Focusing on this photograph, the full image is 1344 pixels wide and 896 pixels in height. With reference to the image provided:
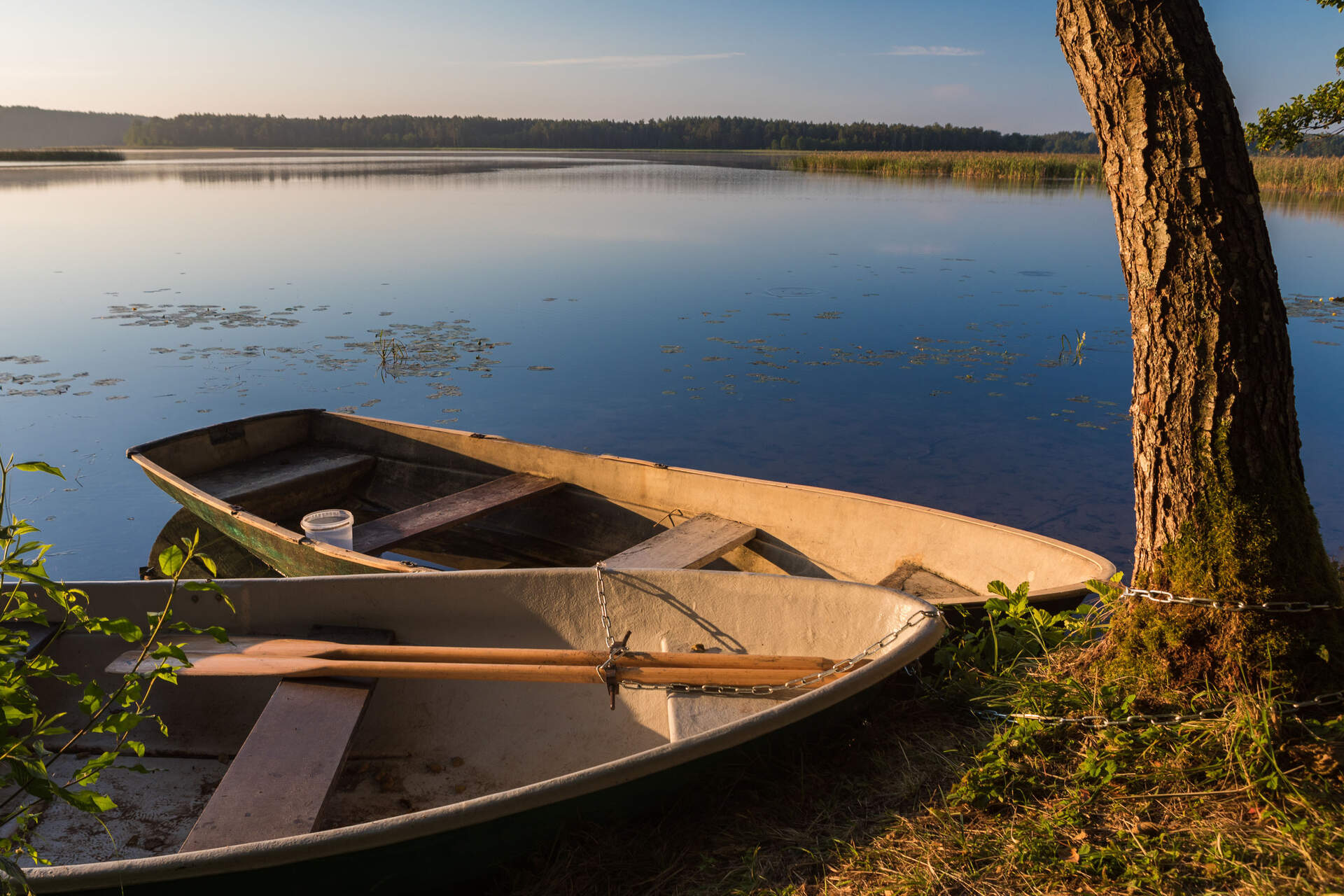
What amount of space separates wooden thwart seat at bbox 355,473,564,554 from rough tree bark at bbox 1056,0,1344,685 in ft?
11.2

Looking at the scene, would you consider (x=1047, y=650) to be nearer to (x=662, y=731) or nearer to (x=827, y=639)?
(x=827, y=639)

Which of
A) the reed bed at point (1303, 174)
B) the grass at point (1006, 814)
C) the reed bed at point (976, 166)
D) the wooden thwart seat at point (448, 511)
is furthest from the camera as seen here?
the reed bed at point (976, 166)

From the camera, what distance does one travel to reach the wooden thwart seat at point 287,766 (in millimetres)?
2471

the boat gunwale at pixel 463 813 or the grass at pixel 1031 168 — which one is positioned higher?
the grass at pixel 1031 168

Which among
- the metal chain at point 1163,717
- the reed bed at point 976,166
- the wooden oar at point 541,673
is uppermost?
the reed bed at point 976,166

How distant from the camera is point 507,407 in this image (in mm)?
8906

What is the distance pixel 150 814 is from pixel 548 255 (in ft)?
51.6

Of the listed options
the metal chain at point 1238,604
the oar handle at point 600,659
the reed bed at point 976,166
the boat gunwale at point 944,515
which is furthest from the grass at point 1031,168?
the oar handle at point 600,659

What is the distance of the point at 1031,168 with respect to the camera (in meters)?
36.0

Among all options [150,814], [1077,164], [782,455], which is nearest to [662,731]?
[150,814]

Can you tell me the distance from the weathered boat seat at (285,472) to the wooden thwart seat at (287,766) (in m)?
2.73

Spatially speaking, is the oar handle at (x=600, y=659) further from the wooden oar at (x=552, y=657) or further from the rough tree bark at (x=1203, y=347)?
the rough tree bark at (x=1203, y=347)

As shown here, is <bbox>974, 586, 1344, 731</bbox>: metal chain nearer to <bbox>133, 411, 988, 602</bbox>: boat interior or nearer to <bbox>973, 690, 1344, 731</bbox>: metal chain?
<bbox>973, 690, 1344, 731</bbox>: metal chain

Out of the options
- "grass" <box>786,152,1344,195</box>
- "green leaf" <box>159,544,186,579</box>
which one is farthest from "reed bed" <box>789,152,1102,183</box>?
"green leaf" <box>159,544,186,579</box>
